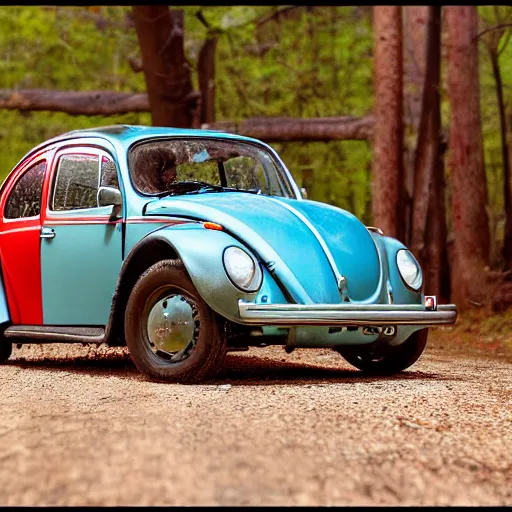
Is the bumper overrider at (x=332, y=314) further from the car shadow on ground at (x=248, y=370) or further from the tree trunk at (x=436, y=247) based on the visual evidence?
the tree trunk at (x=436, y=247)

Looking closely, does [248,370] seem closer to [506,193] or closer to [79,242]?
[79,242]

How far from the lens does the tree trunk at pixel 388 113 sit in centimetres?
1611

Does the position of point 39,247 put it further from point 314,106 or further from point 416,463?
point 314,106

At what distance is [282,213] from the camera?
736cm

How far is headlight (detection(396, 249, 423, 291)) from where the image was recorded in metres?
7.77

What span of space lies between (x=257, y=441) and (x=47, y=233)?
13.7 ft

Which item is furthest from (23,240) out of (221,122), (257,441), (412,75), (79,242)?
(412,75)

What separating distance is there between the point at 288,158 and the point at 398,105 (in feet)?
27.2

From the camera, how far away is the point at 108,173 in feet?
26.8

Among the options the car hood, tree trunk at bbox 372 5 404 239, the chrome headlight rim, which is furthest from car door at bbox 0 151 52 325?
tree trunk at bbox 372 5 404 239

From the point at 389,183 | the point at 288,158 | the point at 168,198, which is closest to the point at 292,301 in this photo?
the point at 168,198

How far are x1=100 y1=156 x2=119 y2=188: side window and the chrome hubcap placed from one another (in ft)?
4.24

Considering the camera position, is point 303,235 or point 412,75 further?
point 412,75

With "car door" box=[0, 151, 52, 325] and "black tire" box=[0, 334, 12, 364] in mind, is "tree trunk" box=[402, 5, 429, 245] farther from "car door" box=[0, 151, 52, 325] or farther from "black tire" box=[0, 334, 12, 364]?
"black tire" box=[0, 334, 12, 364]
